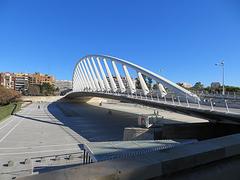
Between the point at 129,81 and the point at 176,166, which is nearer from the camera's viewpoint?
the point at 176,166

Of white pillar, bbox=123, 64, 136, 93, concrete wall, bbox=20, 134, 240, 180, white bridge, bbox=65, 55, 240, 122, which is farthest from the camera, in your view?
white pillar, bbox=123, 64, 136, 93

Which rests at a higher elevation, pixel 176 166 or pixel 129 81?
pixel 129 81

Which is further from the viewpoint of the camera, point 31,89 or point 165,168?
point 31,89

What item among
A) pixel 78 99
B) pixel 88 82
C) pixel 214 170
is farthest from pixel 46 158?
pixel 78 99

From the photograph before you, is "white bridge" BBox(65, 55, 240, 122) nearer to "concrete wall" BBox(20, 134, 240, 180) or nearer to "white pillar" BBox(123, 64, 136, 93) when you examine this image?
"white pillar" BBox(123, 64, 136, 93)

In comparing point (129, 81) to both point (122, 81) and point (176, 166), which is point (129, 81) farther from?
point (176, 166)

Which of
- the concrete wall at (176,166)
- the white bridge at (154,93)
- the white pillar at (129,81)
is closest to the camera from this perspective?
the concrete wall at (176,166)

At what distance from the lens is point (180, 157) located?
3.54m

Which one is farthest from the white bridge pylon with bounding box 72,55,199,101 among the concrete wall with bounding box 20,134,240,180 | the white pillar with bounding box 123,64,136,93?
the concrete wall with bounding box 20,134,240,180

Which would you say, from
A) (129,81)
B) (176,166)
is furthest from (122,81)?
(176,166)

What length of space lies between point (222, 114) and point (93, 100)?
10665 cm

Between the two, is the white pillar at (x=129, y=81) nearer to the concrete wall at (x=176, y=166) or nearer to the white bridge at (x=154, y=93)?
the white bridge at (x=154, y=93)

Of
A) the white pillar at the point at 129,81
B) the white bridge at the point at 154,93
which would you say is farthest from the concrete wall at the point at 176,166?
the white pillar at the point at 129,81

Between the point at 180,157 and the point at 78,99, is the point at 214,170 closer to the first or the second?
the point at 180,157
